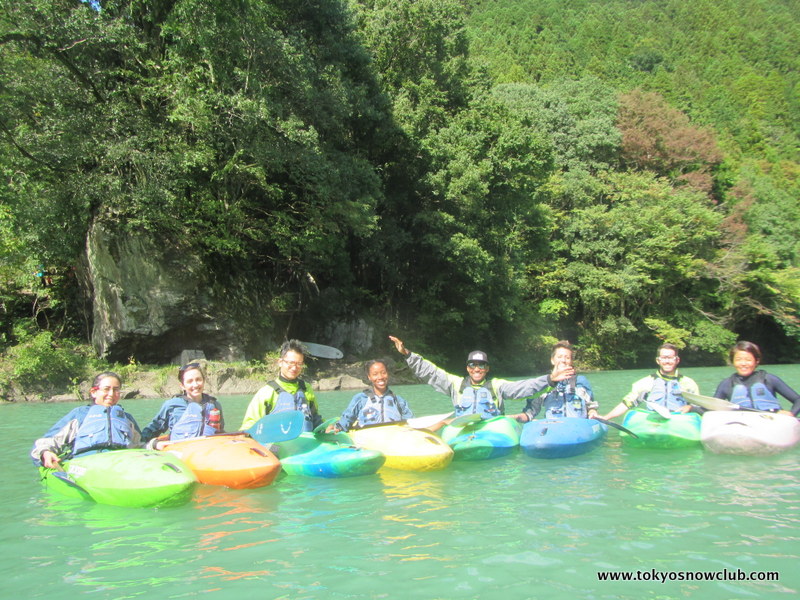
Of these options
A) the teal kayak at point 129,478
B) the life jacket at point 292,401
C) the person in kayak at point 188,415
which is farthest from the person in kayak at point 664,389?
the teal kayak at point 129,478

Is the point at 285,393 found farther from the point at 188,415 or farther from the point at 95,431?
the point at 95,431

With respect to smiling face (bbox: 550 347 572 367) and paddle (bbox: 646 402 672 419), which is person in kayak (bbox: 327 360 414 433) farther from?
paddle (bbox: 646 402 672 419)

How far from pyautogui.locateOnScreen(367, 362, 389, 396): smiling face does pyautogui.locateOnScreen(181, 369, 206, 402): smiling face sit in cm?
139

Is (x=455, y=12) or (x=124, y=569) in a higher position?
(x=455, y=12)

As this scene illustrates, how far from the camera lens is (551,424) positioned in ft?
18.1

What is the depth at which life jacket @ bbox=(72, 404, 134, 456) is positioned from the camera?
4652mm

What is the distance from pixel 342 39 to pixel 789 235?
19.7 m

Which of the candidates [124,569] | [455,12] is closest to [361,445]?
[124,569]

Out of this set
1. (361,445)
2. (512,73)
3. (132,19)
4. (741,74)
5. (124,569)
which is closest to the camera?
(124,569)

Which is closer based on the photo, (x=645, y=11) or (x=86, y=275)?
(x=86, y=275)

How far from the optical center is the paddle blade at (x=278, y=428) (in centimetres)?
507

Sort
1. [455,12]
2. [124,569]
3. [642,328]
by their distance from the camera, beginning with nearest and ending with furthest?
[124,569] → [455,12] → [642,328]

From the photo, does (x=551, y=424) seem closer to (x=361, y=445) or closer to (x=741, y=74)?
(x=361, y=445)

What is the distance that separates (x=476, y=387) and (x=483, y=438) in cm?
68
